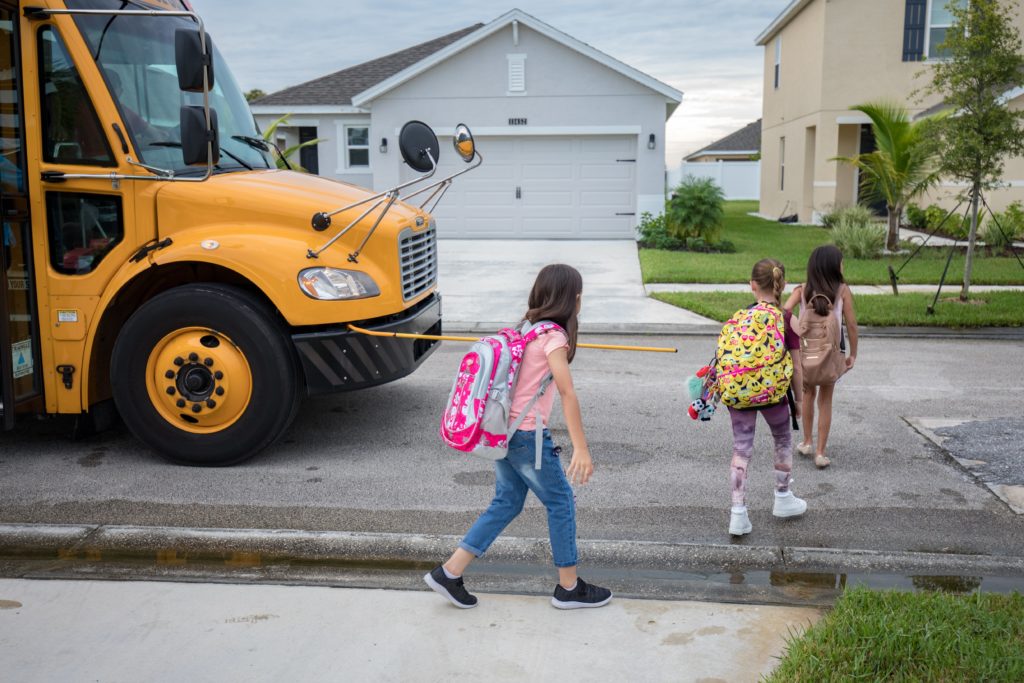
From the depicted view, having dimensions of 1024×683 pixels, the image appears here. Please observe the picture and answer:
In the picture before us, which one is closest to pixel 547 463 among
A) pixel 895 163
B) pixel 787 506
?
pixel 787 506

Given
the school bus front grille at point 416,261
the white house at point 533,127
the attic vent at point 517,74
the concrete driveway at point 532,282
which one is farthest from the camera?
the attic vent at point 517,74

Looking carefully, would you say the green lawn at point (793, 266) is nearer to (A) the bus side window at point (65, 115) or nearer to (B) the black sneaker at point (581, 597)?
(A) the bus side window at point (65, 115)

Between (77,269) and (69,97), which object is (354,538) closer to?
(77,269)

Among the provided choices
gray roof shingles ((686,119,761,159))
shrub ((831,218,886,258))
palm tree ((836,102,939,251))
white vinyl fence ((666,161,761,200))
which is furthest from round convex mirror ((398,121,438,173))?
gray roof shingles ((686,119,761,159))

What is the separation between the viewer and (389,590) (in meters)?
4.41

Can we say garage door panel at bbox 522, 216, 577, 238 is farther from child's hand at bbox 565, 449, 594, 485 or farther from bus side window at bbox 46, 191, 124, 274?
child's hand at bbox 565, 449, 594, 485

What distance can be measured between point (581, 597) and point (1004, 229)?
16.2m

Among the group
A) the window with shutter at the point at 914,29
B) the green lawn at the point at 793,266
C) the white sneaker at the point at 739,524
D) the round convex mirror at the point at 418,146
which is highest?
the window with shutter at the point at 914,29

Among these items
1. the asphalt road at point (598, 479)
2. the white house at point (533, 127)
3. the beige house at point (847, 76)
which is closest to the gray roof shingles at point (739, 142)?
the beige house at point (847, 76)

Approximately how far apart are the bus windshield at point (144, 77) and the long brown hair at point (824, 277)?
3875 mm

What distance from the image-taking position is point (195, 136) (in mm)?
5652

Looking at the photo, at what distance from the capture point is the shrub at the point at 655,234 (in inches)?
819

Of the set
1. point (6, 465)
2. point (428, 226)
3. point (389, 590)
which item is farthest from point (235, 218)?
point (389, 590)

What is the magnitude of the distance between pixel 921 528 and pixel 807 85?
77.0 ft
